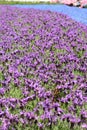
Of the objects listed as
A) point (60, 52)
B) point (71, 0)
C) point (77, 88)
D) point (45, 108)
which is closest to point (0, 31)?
point (60, 52)

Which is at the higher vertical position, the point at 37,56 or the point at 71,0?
the point at 37,56

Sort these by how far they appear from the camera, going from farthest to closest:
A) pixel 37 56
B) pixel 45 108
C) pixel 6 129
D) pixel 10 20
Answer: pixel 10 20 → pixel 37 56 → pixel 45 108 → pixel 6 129

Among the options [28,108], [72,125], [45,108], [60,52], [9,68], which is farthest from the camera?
[60,52]

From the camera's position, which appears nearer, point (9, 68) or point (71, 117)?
point (71, 117)

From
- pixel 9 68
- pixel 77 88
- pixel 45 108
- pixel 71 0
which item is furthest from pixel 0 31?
pixel 71 0

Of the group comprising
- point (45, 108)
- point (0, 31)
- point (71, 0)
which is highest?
point (45, 108)

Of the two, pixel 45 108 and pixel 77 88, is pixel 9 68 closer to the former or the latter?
pixel 77 88
